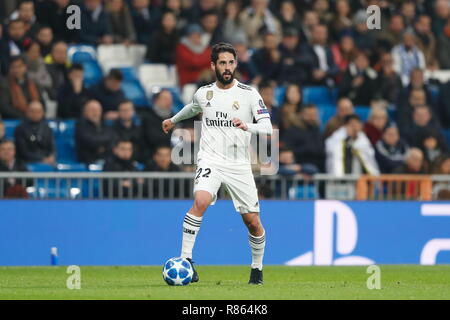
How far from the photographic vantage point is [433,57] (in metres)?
25.6

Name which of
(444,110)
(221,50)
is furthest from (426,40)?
(221,50)

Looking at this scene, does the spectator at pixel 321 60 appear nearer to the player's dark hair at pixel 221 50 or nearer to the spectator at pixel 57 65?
the spectator at pixel 57 65

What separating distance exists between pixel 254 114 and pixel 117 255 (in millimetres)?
5593

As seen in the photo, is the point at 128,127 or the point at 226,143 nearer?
the point at 226,143

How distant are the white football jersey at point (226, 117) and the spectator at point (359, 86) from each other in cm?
1012

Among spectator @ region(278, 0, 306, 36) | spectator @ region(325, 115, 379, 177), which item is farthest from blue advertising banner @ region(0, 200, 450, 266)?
spectator @ region(278, 0, 306, 36)

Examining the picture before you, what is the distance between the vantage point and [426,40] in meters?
25.4

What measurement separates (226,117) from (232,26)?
33.0 ft

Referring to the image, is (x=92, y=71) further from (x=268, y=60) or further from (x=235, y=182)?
(x=235, y=182)
